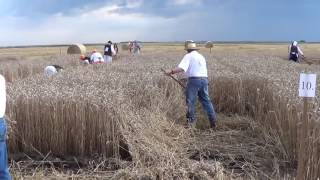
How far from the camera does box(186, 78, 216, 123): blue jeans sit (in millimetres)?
10898

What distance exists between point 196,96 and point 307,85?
17.9 ft

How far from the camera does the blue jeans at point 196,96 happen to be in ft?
35.8

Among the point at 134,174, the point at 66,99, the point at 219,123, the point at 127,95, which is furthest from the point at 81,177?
the point at 219,123

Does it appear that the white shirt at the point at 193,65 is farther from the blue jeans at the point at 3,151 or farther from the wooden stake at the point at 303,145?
the blue jeans at the point at 3,151

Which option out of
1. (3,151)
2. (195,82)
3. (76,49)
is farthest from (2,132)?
(76,49)

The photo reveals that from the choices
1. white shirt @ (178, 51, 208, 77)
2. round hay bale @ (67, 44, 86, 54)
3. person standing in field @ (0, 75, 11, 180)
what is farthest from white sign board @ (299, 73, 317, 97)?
round hay bale @ (67, 44, 86, 54)

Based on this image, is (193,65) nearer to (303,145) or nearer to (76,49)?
(303,145)

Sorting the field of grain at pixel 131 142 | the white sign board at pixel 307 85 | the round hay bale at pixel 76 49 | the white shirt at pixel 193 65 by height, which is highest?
the white sign board at pixel 307 85

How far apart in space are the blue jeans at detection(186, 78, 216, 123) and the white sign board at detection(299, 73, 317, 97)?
5152mm

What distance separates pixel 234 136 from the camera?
10164 mm

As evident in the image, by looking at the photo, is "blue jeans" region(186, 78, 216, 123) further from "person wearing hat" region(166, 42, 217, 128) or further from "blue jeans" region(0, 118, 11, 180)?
"blue jeans" region(0, 118, 11, 180)

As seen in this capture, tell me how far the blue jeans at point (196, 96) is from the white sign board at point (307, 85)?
5152 mm

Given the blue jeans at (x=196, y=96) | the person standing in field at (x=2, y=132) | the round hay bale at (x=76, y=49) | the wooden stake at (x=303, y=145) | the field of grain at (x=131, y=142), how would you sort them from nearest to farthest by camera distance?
1. the person standing in field at (x=2, y=132)
2. the wooden stake at (x=303, y=145)
3. the field of grain at (x=131, y=142)
4. the blue jeans at (x=196, y=96)
5. the round hay bale at (x=76, y=49)

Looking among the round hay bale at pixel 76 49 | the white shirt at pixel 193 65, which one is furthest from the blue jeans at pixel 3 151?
the round hay bale at pixel 76 49
